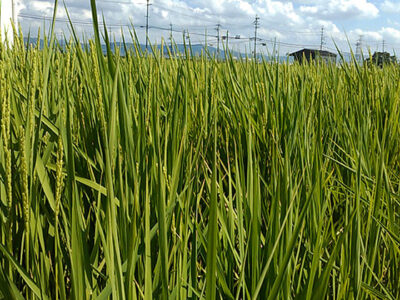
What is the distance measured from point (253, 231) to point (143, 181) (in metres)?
0.25

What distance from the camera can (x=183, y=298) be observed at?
21.0 inches

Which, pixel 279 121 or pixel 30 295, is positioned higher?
pixel 279 121

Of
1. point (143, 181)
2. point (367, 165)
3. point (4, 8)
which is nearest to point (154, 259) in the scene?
point (143, 181)

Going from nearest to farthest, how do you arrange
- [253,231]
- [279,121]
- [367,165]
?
1. [253,231]
2. [367,165]
3. [279,121]

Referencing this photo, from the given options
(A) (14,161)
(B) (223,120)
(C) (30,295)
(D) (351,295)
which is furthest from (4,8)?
(D) (351,295)

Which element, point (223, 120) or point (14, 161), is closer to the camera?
point (14, 161)

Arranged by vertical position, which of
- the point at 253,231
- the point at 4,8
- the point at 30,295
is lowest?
the point at 30,295

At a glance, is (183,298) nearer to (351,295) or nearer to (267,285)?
(267,285)

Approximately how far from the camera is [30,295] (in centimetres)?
59

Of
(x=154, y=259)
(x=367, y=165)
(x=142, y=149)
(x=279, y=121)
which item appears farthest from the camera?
(x=279, y=121)

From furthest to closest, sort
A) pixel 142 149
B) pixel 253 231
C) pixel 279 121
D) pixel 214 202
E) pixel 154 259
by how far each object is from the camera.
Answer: pixel 279 121 < pixel 142 149 < pixel 154 259 < pixel 253 231 < pixel 214 202

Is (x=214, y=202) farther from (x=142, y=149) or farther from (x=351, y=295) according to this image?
(x=142, y=149)

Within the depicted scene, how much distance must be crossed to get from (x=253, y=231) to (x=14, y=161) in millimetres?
443

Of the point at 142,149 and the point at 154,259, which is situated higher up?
the point at 142,149
